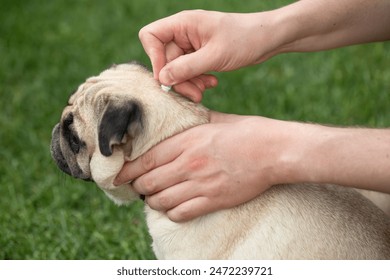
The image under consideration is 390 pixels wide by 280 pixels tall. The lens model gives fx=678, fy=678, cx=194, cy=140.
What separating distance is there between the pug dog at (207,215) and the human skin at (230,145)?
0.18 feet

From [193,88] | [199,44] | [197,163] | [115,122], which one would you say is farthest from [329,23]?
[115,122]

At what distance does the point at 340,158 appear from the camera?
8.00ft

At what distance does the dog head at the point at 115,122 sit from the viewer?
2.44 metres

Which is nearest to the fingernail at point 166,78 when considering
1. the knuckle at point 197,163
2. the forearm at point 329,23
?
the knuckle at point 197,163

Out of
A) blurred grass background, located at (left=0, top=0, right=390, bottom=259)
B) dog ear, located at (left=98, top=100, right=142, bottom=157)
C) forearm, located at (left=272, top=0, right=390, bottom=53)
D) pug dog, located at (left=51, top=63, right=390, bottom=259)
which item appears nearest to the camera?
dog ear, located at (left=98, top=100, right=142, bottom=157)

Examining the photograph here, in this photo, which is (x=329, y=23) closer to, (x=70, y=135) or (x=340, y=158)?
(x=340, y=158)

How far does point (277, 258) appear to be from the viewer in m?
2.52

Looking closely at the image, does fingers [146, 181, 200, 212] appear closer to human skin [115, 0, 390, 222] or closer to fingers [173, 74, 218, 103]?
human skin [115, 0, 390, 222]

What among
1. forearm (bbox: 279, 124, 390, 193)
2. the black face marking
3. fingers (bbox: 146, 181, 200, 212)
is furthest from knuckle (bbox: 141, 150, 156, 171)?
forearm (bbox: 279, 124, 390, 193)

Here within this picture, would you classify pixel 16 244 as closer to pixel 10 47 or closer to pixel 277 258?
pixel 277 258

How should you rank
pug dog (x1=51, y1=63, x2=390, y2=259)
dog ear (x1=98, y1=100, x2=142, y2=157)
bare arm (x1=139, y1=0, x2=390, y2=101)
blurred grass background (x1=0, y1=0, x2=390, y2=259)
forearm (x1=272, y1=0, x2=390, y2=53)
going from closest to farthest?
dog ear (x1=98, y1=100, x2=142, y2=157) → pug dog (x1=51, y1=63, x2=390, y2=259) → bare arm (x1=139, y1=0, x2=390, y2=101) → forearm (x1=272, y1=0, x2=390, y2=53) → blurred grass background (x1=0, y1=0, x2=390, y2=259)

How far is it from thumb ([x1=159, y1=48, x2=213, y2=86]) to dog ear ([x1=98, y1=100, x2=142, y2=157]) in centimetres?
22

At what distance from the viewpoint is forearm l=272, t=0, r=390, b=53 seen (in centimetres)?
301

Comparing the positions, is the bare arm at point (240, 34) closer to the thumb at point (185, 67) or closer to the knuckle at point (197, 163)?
the thumb at point (185, 67)
